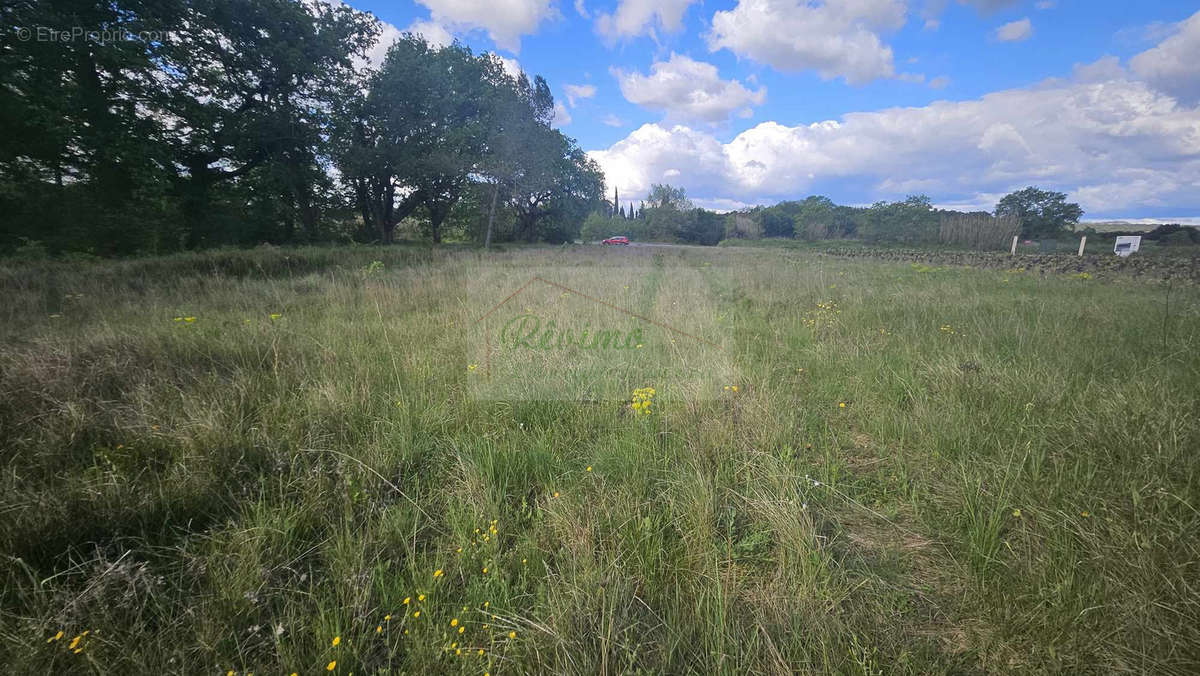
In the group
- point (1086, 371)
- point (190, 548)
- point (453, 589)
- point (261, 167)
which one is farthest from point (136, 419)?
point (261, 167)

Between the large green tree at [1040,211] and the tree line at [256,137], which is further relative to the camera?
the large green tree at [1040,211]

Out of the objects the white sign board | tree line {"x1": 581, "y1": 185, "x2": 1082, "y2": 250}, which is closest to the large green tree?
tree line {"x1": 581, "y1": 185, "x2": 1082, "y2": 250}

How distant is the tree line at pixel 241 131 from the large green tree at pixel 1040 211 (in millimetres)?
32019

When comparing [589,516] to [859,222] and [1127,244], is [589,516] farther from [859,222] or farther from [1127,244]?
[859,222]

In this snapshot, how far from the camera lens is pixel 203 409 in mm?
2299

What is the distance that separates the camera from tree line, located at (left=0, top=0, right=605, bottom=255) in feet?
29.2

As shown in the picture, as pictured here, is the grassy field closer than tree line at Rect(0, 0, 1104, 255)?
Yes

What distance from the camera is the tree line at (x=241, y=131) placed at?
8.91m
